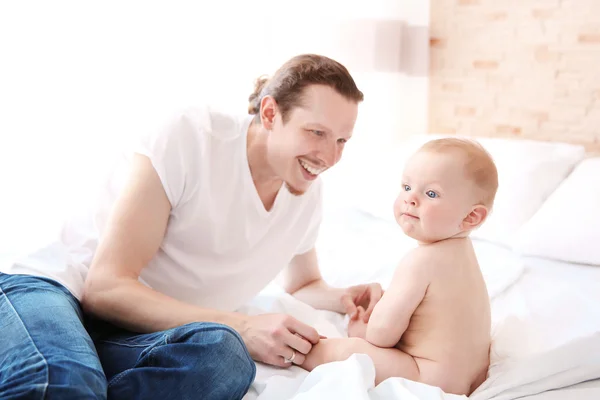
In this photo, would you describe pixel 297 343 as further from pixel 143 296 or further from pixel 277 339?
pixel 143 296

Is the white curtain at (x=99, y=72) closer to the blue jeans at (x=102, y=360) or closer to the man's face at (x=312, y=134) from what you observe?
the man's face at (x=312, y=134)

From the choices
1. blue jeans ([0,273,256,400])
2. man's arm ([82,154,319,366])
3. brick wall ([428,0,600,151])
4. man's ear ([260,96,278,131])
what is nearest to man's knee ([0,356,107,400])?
blue jeans ([0,273,256,400])

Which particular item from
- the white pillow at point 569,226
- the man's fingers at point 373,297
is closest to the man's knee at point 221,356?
the man's fingers at point 373,297

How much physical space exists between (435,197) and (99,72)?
1.31m

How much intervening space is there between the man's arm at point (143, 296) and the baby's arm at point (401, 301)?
131mm

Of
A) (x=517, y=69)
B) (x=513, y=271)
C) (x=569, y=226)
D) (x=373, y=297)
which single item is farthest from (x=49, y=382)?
(x=517, y=69)

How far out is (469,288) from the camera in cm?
132

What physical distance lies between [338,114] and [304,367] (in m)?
0.57

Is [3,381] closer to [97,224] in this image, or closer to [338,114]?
[97,224]

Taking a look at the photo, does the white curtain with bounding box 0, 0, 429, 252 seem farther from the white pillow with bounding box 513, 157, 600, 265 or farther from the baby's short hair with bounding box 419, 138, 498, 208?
the white pillow with bounding box 513, 157, 600, 265

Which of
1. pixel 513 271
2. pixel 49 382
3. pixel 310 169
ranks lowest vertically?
pixel 513 271

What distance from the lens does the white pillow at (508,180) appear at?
2350mm

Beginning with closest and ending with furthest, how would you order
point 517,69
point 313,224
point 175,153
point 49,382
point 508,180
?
1. point 49,382
2. point 175,153
3. point 313,224
4. point 508,180
5. point 517,69

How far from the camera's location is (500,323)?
150 cm
